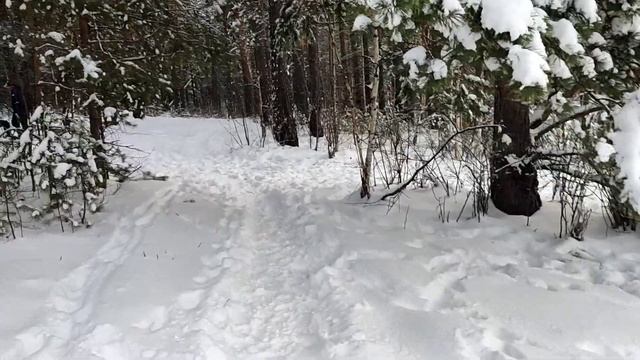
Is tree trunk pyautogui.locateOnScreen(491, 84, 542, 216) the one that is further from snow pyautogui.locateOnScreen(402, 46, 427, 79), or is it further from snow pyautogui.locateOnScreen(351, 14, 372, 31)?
snow pyautogui.locateOnScreen(351, 14, 372, 31)

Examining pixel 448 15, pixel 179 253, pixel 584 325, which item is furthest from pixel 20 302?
pixel 584 325

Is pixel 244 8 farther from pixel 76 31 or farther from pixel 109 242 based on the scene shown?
A: pixel 109 242

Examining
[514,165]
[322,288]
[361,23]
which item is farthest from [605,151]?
[322,288]

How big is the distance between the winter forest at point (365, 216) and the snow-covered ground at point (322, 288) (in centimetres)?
2

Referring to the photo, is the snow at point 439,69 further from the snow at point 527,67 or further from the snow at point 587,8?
the snow at point 587,8

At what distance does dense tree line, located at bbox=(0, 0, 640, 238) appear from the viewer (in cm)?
337

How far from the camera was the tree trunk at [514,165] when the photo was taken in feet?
17.4

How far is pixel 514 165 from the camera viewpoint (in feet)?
17.2

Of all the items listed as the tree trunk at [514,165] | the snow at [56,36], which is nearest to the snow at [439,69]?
the tree trunk at [514,165]

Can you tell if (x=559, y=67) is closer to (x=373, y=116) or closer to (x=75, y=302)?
(x=373, y=116)

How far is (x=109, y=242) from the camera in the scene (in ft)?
19.1

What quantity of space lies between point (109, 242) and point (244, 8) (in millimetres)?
11404

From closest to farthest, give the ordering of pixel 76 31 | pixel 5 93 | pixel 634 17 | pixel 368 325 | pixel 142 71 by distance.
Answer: pixel 368 325
pixel 634 17
pixel 142 71
pixel 76 31
pixel 5 93

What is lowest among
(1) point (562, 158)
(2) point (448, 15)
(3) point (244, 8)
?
(1) point (562, 158)
